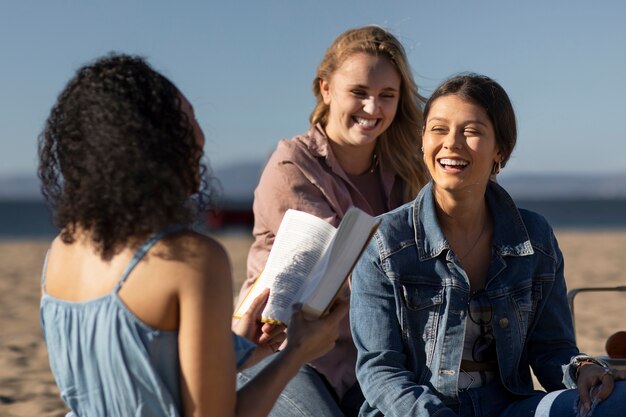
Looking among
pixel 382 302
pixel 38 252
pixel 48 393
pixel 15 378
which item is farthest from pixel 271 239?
→ pixel 38 252

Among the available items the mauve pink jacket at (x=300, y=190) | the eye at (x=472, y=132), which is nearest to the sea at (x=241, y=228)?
the mauve pink jacket at (x=300, y=190)

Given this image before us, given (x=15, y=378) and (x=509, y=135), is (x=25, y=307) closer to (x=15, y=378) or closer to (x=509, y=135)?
(x=15, y=378)

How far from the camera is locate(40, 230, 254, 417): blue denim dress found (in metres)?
1.83

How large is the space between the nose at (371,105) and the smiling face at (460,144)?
2.17 feet

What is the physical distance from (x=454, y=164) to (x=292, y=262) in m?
0.78

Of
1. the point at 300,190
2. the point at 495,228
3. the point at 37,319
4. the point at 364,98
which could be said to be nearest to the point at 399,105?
the point at 364,98

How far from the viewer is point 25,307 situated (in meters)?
9.22

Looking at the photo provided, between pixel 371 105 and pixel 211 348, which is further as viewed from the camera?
pixel 371 105

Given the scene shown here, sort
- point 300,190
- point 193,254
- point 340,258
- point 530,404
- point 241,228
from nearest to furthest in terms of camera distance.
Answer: point 193,254, point 340,258, point 530,404, point 300,190, point 241,228

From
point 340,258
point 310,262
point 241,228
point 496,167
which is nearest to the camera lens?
point 340,258

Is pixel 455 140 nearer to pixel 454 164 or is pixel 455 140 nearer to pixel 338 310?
pixel 454 164

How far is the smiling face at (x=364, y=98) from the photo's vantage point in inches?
139

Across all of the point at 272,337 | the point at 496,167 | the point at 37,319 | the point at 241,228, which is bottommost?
the point at 241,228

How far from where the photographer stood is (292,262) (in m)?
2.33
